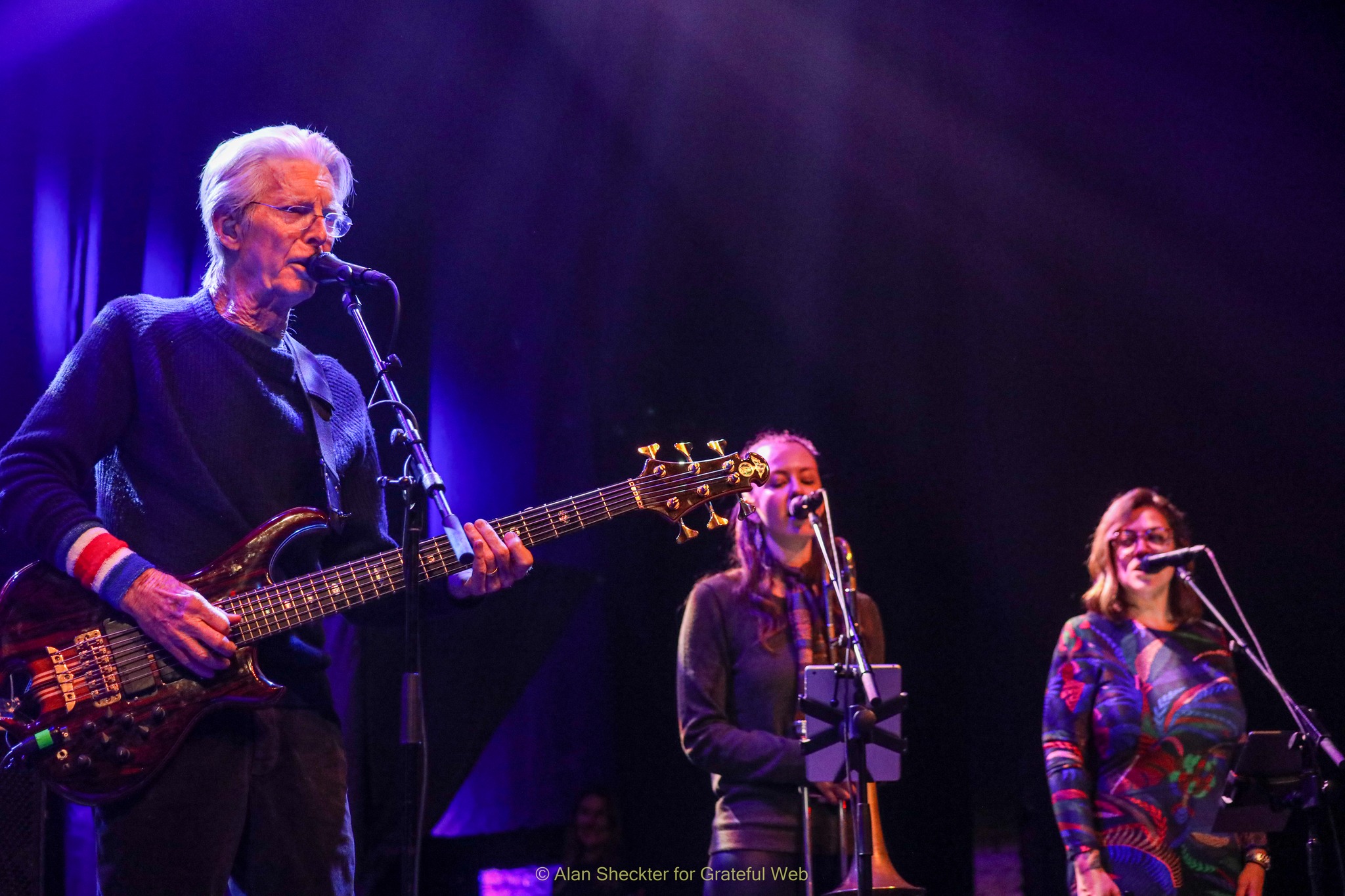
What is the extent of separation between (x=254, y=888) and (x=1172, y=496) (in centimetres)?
444

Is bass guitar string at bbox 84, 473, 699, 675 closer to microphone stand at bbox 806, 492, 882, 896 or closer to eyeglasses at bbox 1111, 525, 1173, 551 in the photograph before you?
microphone stand at bbox 806, 492, 882, 896

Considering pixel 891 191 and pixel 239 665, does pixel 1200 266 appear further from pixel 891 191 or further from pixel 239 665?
pixel 239 665

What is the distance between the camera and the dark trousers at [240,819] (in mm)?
2141

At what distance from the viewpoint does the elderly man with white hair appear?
2225 millimetres

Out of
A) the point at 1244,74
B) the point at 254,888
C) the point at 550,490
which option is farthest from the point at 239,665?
the point at 1244,74

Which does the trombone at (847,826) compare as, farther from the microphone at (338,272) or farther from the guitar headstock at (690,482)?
the microphone at (338,272)

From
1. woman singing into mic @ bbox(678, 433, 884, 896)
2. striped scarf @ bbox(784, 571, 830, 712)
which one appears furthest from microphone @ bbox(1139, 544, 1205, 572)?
striped scarf @ bbox(784, 571, 830, 712)

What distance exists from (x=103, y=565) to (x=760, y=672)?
2074 millimetres

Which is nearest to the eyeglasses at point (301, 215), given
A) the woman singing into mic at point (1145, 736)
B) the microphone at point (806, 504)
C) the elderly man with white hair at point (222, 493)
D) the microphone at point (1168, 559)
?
the elderly man with white hair at point (222, 493)

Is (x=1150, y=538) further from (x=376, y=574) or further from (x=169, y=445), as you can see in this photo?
(x=169, y=445)

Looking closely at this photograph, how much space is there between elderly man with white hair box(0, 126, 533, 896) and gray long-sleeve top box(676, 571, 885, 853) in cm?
122

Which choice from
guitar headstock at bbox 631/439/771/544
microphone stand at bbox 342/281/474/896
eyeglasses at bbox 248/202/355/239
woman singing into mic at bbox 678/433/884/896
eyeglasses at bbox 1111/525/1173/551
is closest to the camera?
microphone stand at bbox 342/281/474/896

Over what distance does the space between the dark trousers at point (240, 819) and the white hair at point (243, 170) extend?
1.16m

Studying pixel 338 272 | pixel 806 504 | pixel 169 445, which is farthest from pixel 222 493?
pixel 806 504
